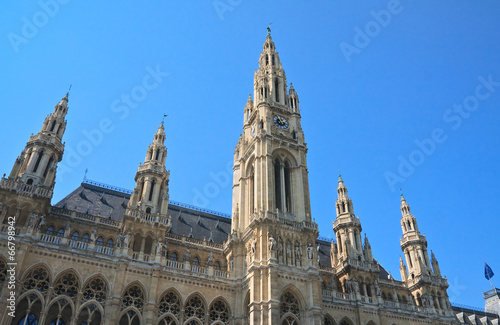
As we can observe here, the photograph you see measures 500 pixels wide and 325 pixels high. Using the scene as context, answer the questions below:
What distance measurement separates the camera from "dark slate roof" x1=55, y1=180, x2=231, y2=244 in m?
40.3

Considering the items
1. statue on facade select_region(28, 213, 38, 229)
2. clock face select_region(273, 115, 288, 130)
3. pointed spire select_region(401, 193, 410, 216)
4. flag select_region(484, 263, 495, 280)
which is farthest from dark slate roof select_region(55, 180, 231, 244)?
flag select_region(484, 263, 495, 280)

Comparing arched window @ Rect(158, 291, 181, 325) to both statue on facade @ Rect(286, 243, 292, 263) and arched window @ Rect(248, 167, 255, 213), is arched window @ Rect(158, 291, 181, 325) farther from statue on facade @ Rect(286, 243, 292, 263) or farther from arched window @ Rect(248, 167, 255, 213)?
arched window @ Rect(248, 167, 255, 213)

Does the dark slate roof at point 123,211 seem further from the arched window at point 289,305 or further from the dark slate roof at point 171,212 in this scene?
the arched window at point 289,305

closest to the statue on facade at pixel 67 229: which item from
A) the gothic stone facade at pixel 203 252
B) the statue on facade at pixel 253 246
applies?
the gothic stone facade at pixel 203 252

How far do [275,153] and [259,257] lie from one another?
1202 cm

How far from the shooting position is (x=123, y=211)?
42.3 metres

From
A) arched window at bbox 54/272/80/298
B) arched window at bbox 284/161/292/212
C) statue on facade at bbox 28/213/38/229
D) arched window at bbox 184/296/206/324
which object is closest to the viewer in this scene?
arched window at bbox 54/272/80/298

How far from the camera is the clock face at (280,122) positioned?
44.2 metres

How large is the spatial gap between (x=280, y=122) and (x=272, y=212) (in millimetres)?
12755

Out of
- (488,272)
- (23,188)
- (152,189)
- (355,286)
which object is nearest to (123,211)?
(152,189)

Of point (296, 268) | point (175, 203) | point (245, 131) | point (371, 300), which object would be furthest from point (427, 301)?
point (175, 203)

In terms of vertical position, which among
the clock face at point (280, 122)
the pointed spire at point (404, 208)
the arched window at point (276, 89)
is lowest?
the pointed spire at point (404, 208)

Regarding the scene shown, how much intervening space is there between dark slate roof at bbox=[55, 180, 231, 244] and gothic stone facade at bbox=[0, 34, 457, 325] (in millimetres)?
179

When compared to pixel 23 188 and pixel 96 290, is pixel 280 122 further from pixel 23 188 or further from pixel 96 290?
pixel 23 188
